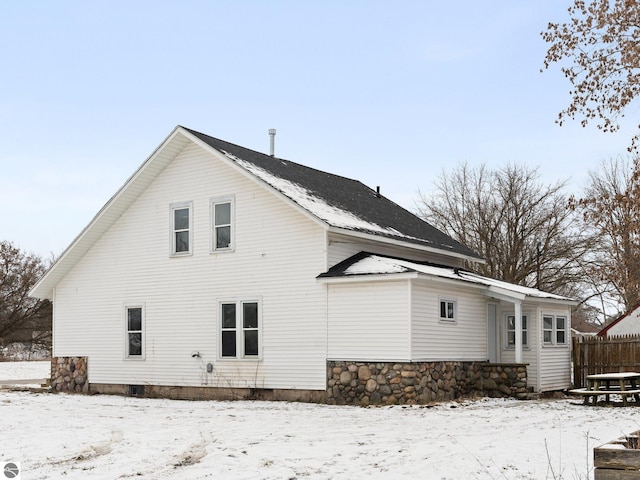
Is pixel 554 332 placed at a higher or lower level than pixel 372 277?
lower

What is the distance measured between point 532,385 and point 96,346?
484 inches

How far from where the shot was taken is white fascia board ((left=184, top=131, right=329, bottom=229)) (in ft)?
65.1

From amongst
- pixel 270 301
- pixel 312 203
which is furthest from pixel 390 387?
pixel 312 203

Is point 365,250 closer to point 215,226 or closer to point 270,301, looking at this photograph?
point 270,301

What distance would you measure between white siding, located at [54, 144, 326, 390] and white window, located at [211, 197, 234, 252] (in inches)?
7.2

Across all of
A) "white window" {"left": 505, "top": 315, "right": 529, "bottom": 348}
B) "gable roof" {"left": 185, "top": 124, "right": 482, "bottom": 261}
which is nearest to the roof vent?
"gable roof" {"left": 185, "top": 124, "right": 482, "bottom": 261}

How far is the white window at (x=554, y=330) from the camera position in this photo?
23531 mm

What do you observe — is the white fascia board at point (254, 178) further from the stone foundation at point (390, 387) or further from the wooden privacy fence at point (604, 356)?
the wooden privacy fence at point (604, 356)

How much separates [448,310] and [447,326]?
1.57 ft

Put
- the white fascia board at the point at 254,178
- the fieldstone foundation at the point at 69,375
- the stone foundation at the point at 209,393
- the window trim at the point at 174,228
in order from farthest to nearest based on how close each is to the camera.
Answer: the fieldstone foundation at the point at 69,375 → the window trim at the point at 174,228 → the stone foundation at the point at 209,393 → the white fascia board at the point at 254,178

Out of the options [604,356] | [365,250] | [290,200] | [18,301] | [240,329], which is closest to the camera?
[290,200]

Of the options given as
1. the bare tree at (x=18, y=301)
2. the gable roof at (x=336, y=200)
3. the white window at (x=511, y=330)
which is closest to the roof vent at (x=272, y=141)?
the gable roof at (x=336, y=200)

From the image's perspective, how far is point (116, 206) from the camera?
77.8ft

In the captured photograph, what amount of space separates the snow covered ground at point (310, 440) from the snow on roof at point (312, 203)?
458 centimetres
